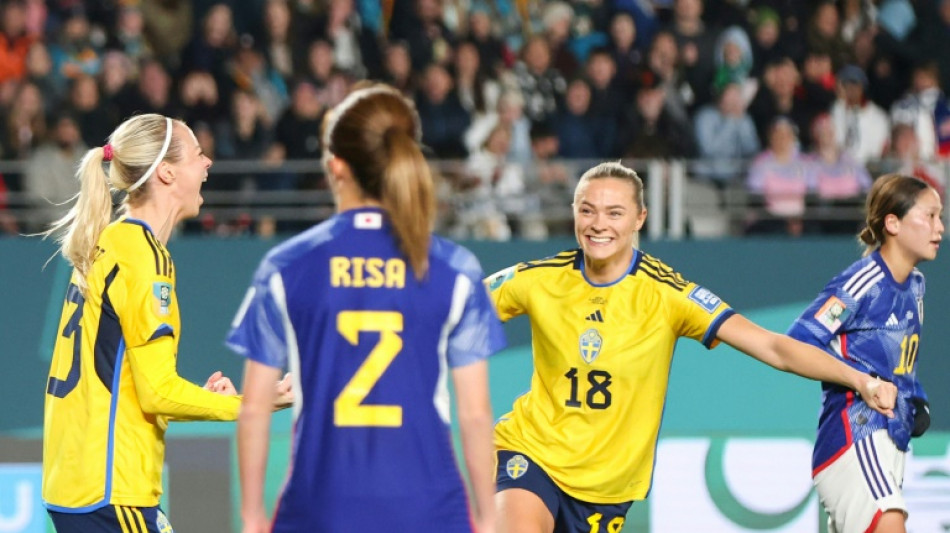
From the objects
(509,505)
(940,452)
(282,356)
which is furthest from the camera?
(940,452)

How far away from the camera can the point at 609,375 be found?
19.0ft

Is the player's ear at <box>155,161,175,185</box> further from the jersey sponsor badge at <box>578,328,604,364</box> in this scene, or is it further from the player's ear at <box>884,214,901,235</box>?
the player's ear at <box>884,214,901,235</box>

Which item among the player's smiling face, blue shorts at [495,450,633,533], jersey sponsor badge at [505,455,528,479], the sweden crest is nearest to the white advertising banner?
blue shorts at [495,450,633,533]

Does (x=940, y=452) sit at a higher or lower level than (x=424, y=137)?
lower

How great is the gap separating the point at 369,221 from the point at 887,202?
3.49 meters

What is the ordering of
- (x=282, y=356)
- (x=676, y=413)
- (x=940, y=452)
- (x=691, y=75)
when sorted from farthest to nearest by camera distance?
(x=691, y=75)
(x=676, y=413)
(x=940, y=452)
(x=282, y=356)

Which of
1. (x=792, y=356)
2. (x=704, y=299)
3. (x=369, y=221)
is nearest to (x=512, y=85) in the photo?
(x=704, y=299)

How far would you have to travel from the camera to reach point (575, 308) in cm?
593

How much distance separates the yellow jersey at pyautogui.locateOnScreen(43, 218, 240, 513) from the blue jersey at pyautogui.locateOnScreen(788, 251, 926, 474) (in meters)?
2.84

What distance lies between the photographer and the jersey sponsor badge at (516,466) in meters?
5.83

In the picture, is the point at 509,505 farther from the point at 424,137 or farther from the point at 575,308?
the point at 424,137

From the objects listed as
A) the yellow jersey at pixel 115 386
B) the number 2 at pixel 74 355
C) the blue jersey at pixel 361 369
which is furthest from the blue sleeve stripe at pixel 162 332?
the blue jersey at pixel 361 369

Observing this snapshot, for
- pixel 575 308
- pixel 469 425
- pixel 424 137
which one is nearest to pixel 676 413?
pixel 424 137

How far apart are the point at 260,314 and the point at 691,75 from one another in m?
8.98
